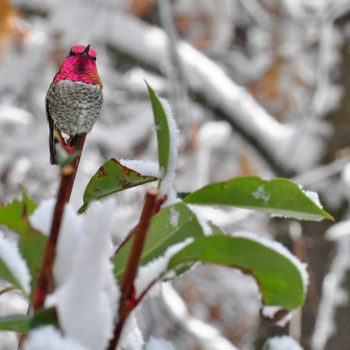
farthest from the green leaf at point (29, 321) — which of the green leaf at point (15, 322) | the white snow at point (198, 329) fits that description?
the white snow at point (198, 329)

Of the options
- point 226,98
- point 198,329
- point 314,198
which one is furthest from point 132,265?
point 226,98

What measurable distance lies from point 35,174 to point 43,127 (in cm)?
26

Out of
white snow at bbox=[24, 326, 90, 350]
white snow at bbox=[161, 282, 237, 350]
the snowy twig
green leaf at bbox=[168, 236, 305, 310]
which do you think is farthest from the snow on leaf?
the snowy twig

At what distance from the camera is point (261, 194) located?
0.42 meters

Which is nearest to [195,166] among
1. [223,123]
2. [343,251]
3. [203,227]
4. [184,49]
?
[223,123]

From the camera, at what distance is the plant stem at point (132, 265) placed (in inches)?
13.5

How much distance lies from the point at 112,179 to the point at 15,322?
0.13 metres

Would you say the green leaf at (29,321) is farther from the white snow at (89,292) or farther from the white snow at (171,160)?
the white snow at (171,160)

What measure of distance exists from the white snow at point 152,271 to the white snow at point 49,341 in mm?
51

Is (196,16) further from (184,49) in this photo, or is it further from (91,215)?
(91,215)

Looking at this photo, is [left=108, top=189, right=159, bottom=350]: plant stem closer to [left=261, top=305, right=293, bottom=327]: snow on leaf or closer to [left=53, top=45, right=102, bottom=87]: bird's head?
[left=261, top=305, right=293, bottom=327]: snow on leaf

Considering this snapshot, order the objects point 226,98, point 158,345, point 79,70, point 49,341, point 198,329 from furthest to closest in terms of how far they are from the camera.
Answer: point 226,98 < point 198,329 < point 79,70 < point 158,345 < point 49,341

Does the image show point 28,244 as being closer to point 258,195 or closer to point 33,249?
point 33,249

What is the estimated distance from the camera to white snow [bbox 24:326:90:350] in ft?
1.04
